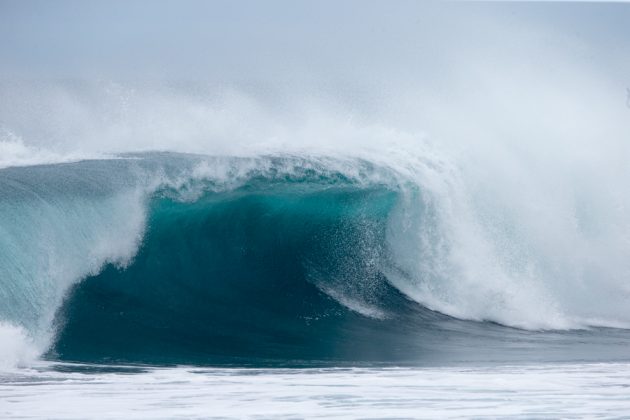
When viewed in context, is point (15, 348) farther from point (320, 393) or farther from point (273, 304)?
point (273, 304)

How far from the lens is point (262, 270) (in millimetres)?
10094

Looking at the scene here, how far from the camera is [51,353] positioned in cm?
747

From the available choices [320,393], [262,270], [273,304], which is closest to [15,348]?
[320,393]

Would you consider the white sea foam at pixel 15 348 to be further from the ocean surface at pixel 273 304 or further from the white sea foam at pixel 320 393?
the white sea foam at pixel 320 393

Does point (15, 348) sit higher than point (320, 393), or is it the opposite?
point (15, 348)

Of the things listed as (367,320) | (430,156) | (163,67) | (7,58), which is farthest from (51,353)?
(7,58)

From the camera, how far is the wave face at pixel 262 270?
8.17 metres

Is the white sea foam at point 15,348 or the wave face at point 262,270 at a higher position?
the wave face at point 262,270

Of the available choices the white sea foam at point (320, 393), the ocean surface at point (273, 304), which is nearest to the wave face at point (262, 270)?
the ocean surface at point (273, 304)

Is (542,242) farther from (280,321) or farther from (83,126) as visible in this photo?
(83,126)

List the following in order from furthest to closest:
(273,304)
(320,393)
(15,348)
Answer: (273,304) < (15,348) < (320,393)

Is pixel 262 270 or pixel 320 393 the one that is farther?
pixel 262 270

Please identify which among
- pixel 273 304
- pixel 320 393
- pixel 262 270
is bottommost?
pixel 320 393

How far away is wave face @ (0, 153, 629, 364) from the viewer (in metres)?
8.17
